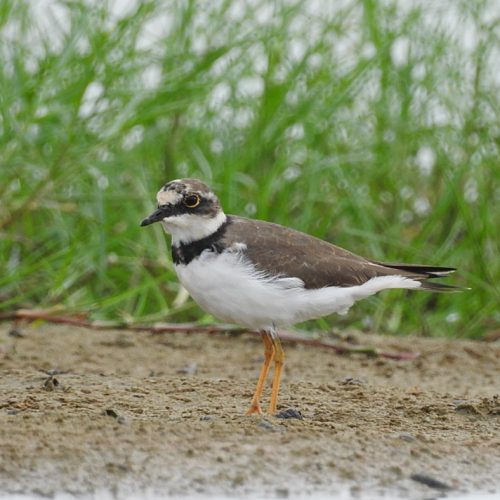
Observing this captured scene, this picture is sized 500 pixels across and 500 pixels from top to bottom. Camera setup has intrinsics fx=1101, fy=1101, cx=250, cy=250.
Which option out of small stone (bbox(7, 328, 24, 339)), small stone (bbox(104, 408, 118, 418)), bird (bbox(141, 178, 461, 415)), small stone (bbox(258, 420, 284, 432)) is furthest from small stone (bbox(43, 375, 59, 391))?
small stone (bbox(7, 328, 24, 339))

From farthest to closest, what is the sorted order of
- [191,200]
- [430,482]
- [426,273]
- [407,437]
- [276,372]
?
1. [426,273]
2. [276,372]
3. [191,200]
4. [407,437]
5. [430,482]

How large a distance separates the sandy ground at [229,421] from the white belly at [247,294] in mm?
401

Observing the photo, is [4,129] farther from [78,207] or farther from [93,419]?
[93,419]

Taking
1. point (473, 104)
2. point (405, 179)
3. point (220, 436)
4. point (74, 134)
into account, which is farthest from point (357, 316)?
point (220, 436)

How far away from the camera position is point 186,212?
4.46m

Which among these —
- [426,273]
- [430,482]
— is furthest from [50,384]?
[430,482]

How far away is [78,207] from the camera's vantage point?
22.7 ft

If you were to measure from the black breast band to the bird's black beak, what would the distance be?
138 millimetres

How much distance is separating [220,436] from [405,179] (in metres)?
4.51

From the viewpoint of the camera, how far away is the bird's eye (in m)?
4.50

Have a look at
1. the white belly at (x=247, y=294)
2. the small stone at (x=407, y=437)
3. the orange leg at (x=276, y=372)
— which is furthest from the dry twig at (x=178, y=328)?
the small stone at (x=407, y=437)

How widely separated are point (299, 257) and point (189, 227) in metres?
0.49

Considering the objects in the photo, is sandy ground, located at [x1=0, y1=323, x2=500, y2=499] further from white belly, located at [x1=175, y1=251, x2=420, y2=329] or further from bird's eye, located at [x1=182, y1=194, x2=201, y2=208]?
bird's eye, located at [x1=182, y1=194, x2=201, y2=208]

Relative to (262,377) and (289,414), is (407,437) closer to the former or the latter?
(289,414)
